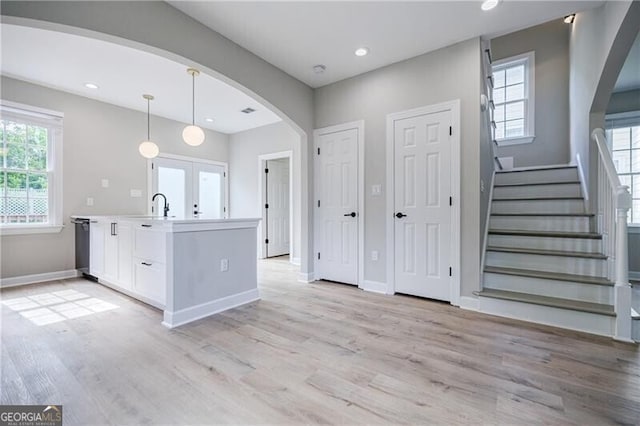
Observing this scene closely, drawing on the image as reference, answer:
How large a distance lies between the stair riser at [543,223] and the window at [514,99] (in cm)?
236

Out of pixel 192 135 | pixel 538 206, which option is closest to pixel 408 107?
pixel 538 206

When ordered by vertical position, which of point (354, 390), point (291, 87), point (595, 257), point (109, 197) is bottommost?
point (354, 390)

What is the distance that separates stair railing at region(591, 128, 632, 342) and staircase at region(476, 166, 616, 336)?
7 centimetres

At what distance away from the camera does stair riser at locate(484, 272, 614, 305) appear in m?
2.55

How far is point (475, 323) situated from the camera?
2621mm

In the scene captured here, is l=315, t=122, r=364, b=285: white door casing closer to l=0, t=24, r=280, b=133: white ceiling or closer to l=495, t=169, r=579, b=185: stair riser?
l=0, t=24, r=280, b=133: white ceiling

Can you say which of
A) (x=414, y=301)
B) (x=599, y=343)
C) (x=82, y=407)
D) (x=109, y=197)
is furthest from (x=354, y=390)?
(x=109, y=197)

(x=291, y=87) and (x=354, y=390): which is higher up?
(x=291, y=87)

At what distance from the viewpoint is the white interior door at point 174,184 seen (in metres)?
5.52

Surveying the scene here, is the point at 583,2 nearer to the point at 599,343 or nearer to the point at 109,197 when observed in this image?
the point at 599,343

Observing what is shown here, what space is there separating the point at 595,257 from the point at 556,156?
2822 millimetres

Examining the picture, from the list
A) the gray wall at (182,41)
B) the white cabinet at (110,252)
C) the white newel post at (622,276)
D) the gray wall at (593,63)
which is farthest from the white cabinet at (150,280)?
the gray wall at (593,63)

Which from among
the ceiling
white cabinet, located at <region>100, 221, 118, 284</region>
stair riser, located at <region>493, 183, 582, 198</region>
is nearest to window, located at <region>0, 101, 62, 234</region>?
white cabinet, located at <region>100, 221, 118, 284</region>

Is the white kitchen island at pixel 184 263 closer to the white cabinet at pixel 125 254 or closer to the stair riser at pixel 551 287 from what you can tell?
the white cabinet at pixel 125 254
